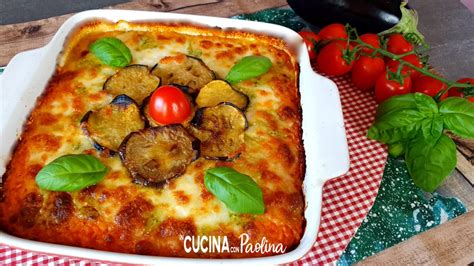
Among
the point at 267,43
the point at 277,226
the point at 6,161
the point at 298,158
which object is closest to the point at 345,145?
the point at 298,158

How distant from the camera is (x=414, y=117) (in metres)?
2.90

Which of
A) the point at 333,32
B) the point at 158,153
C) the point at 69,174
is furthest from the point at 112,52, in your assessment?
the point at 333,32

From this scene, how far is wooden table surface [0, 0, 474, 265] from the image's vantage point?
2600mm

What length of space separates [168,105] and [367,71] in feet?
5.09

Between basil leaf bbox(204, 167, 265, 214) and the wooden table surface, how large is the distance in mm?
786

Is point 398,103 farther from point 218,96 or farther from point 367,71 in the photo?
point 218,96

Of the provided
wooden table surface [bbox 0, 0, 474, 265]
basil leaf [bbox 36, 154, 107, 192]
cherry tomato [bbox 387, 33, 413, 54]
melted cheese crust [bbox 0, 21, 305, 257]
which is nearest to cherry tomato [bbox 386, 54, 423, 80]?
cherry tomato [bbox 387, 33, 413, 54]

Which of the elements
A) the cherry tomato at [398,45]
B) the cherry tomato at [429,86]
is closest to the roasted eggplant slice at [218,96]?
the cherry tomato at [429,86]

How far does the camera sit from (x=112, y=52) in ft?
9.27

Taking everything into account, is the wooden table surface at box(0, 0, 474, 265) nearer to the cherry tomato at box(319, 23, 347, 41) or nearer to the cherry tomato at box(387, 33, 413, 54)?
the cherry tomato at box(319, 23, 347, 41)

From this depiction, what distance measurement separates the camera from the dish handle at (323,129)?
2.40 meters

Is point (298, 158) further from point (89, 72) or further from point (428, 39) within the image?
point (428, 39)

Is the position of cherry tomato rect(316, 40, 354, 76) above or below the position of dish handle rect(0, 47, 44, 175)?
below

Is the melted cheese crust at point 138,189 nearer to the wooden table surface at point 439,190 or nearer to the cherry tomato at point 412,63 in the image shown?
the wooden table surface at point 439,190
